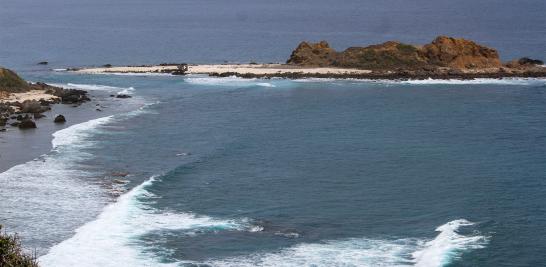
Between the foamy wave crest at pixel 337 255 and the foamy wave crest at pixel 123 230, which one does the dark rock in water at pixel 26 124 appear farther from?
the foamy wave crest at pixel 337 255

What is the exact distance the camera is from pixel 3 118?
87812mm

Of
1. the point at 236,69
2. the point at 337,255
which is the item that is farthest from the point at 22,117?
the point at 337,255

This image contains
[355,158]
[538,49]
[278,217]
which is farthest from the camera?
[538,49]

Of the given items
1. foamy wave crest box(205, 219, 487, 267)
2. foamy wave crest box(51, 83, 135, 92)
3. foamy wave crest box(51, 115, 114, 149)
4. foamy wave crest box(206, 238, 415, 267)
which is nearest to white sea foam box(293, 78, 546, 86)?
foamy wave crest box(51, 83, 135, 92)

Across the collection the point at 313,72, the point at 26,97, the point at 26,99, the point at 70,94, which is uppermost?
the point at 313,72

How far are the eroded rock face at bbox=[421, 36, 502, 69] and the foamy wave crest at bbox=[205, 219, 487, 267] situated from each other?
78962 mm

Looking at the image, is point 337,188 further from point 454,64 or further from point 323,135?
point 454,64

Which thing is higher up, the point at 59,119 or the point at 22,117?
the point at 22,117

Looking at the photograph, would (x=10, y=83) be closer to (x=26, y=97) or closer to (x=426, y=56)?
(x=26, y=97)

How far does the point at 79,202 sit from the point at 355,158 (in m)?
22.8

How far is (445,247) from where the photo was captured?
4562 centimetres

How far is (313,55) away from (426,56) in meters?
18.1

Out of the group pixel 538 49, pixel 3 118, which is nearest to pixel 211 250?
pixel 3 118

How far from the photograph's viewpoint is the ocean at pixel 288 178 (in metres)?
46.6
